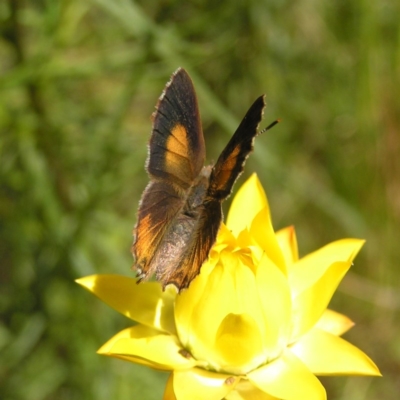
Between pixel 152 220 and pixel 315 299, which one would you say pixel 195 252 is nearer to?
pixel 152 220

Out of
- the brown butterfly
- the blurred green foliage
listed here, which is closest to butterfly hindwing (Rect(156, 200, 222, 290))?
the brown butterfly

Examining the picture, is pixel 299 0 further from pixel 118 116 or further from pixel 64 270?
pixel 64 270

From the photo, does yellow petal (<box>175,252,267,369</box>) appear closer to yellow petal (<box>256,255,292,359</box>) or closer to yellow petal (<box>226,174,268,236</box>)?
yellow petal (<box>256,255,292,359</box>)

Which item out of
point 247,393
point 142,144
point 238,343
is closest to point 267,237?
point 238,343

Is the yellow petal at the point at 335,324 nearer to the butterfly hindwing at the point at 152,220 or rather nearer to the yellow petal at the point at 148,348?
the yellow petal at the point at 148,348

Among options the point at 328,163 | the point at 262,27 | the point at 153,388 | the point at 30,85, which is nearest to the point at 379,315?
the point at 328,163

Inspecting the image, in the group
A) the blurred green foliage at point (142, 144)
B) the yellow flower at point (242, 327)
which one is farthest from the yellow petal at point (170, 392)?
the blurred green foliage at point (142, 144)
